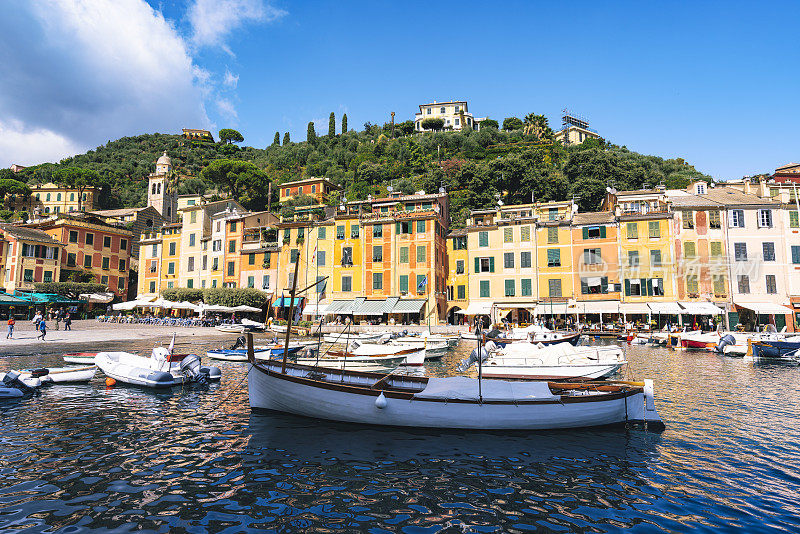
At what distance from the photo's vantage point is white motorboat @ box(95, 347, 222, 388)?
62.7ft

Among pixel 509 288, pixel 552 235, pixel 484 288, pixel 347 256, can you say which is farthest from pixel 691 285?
pixel 347 256

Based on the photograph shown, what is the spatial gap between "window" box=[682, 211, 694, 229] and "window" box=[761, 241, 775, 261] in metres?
6.63

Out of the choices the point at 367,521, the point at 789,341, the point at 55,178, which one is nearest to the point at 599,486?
the point at 367,521

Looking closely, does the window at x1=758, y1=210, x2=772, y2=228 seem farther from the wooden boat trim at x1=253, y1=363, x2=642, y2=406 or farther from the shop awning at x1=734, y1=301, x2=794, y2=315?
the wooden boat trim at x1=253, y1=363, x2=642, y2=406

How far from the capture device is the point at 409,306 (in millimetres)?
49750

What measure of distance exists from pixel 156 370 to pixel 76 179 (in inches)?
3752

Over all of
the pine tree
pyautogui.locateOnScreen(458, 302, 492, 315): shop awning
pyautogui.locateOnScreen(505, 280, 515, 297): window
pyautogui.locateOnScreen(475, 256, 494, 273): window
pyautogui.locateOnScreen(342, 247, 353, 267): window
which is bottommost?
pyautogui.locateOnScreen(458, 302, 492, 315): shop awning

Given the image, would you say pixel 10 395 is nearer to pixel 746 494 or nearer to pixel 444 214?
pixel 746 494

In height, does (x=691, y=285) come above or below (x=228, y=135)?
below

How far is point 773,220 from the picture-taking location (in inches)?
1759

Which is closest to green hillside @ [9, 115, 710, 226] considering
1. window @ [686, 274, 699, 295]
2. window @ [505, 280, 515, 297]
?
window @ [505, 280, 515, 297]

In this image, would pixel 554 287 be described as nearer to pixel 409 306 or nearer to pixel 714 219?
pixel 409 306

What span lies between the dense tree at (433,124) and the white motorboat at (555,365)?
353 ft

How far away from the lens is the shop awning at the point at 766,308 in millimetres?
41750
